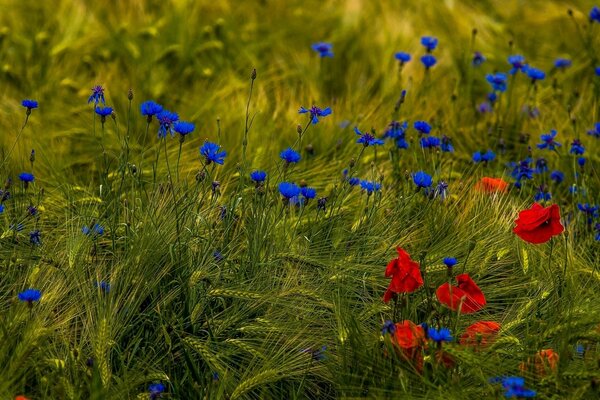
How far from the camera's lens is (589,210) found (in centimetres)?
255

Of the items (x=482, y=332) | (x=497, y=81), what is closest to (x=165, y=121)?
(x=482, y=332)

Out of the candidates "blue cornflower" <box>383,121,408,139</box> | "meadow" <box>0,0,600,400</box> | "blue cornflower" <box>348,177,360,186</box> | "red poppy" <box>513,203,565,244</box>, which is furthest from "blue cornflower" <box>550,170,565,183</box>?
"red poppy" <box>513,203,565,244</box>

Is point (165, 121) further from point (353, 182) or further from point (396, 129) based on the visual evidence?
point (396, 129)

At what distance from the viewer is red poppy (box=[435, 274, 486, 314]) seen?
6.56ft

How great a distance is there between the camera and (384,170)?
295 centimetres

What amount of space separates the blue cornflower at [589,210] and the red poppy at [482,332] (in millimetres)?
585

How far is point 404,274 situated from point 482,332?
21 centimetres

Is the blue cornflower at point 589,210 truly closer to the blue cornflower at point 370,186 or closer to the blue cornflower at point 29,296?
the blue cornflower at point 370,186

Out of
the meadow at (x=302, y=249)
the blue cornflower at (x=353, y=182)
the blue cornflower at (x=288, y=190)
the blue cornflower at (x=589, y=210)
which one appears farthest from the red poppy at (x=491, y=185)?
the blue cornflower at (x=288, y=190)

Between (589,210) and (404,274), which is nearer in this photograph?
(404,274)

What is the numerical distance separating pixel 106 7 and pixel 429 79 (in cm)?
153

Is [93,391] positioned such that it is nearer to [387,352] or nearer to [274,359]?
[274,359]

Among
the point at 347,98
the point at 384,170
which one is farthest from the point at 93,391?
the point at 347,98

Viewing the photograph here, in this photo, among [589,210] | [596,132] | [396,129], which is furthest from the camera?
[596,132]
